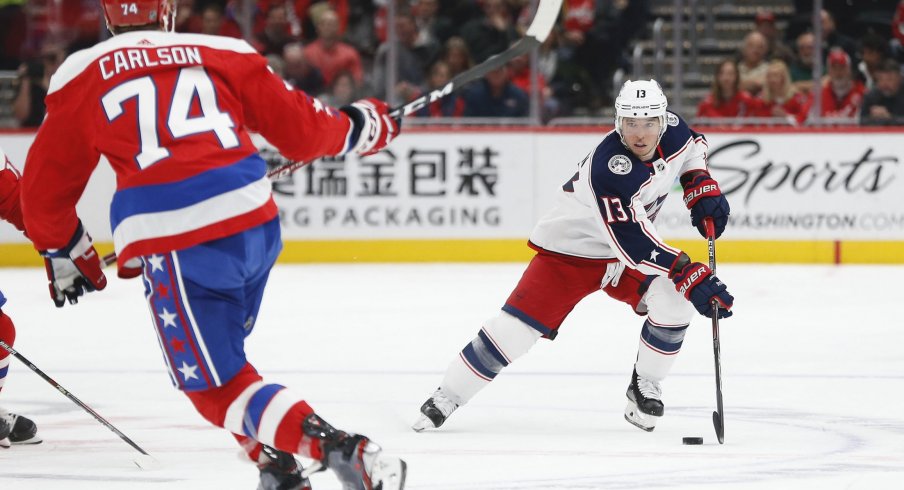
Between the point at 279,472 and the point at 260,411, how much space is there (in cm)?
29

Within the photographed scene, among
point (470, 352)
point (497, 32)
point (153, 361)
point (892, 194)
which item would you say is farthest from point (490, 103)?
point (470, 352)

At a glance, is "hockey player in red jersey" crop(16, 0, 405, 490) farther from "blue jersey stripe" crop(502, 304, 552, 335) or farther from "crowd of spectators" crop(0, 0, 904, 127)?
"crowd of spectators" crop(0, 0, 904, 127)

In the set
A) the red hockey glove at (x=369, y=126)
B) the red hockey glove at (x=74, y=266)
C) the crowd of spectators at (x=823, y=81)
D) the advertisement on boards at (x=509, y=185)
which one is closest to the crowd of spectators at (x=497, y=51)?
the crowd of spectators at (x=823, y=81)

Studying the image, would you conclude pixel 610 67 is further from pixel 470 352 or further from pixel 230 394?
pixel 230 394

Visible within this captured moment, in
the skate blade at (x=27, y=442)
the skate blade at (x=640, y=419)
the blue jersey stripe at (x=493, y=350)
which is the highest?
the blue jersey stripe at (x=493, y=350)

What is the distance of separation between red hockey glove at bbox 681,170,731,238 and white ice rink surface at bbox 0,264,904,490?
0.59 meters

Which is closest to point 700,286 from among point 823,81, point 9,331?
point 9,331

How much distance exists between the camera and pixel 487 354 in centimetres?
425

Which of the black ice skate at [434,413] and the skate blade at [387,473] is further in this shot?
the black ice skate at [434,413]

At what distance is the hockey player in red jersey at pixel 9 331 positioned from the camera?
12.6 feet

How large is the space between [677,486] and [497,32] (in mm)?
6076

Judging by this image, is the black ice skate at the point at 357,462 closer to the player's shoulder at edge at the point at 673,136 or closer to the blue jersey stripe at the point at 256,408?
the blue jersey stripe at the point at 256,408

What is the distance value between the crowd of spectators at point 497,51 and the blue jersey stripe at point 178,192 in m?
6.17

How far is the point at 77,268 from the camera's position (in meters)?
3.00
